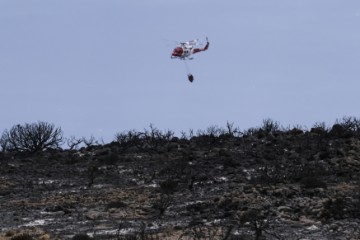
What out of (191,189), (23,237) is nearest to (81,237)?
(23,237)

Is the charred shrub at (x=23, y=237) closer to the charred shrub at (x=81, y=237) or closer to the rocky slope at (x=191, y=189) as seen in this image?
the rocky slope at (x=191, y=189)

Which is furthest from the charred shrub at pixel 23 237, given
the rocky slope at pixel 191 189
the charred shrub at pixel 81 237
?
the charred shrub at pixel 81 237

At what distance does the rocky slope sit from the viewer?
58.7ft

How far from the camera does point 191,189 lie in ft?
82.8

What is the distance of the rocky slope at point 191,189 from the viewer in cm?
1789

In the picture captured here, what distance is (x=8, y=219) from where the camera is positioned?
879 inches

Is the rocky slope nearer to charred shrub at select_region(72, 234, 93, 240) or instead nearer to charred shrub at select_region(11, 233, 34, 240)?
charred shrub at select_region(11, 233, 34, 240)

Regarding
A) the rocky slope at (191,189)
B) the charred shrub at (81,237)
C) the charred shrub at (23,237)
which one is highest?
the rocky slope at (191,189)

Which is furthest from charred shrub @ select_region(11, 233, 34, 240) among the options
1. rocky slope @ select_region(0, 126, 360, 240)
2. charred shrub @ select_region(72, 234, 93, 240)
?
charred shrub @ select_region(72, 234, 93, 240)

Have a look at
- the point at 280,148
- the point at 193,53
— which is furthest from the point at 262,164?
the point at 193,53

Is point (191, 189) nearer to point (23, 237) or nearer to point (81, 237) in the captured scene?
point (23, 237)

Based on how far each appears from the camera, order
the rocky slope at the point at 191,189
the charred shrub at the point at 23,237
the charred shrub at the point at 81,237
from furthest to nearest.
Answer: the charred shrub at the point at 23,237, the rocky slope at the point at 191,189, the charred shrub at the point at 81,237

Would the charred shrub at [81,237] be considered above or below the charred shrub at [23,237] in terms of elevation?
below

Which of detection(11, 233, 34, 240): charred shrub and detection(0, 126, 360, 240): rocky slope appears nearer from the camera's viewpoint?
detection(0, 126, 360, 240): rocky slope
